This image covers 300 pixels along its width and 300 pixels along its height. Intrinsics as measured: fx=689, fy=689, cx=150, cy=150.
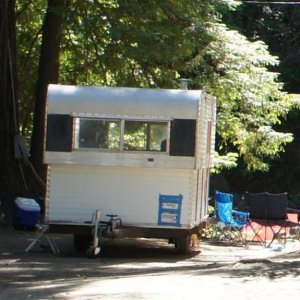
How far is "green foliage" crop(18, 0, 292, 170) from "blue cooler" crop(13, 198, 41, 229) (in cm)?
353

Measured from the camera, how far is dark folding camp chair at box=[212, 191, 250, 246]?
15.5 metres

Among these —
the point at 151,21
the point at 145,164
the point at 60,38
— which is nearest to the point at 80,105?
the point at 145,164

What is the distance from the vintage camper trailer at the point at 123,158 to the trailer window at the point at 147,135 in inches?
0.7

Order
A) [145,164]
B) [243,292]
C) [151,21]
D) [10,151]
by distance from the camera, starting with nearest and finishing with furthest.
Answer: [243,292] → [145,164] → [151,21] → [10,151]

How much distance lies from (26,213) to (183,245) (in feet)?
14.8

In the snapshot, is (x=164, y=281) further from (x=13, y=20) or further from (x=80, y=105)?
(x=13, y=20)

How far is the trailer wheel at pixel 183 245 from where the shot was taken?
12.0m

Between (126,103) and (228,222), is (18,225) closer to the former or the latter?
(228,222)

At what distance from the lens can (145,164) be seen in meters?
11.4

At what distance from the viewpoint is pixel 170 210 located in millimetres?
11453

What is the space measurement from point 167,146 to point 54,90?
213 cm

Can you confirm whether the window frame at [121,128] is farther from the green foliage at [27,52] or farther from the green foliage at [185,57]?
the green foliage at [27,52]

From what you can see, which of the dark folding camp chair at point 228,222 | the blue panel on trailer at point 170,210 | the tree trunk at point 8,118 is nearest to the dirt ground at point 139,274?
the blue panel on trailer at point 170,210

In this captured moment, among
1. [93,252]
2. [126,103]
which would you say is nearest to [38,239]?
[93,252]
